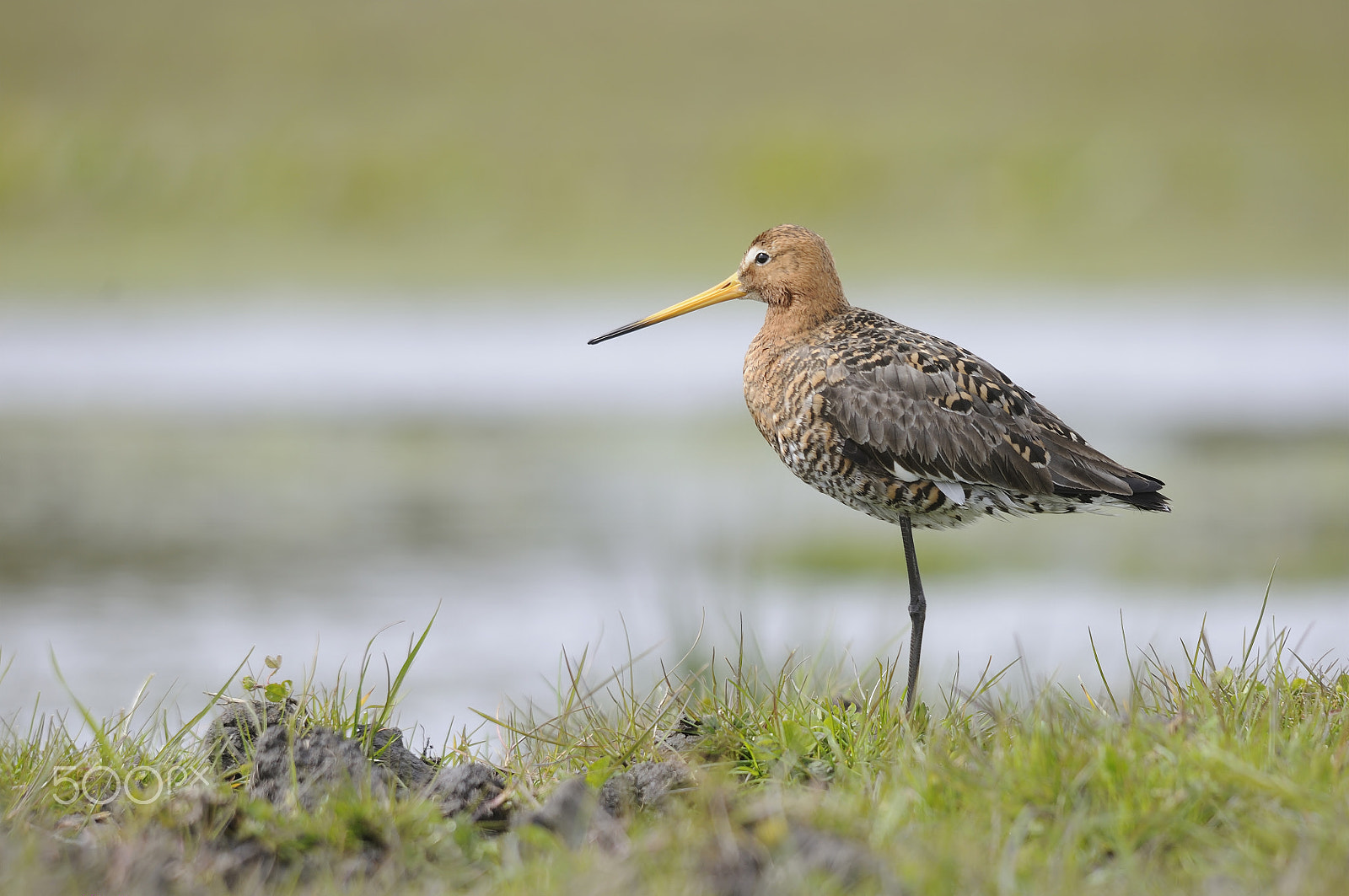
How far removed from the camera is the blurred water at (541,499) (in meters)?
8.19

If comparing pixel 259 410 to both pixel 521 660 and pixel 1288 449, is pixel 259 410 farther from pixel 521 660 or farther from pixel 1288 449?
pixel 1288 449

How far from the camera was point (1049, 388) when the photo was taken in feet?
45.7

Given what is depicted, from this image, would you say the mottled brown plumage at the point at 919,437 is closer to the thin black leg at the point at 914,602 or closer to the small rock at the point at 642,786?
the thin black leg at the point at 914,602

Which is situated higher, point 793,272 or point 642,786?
point 793,272

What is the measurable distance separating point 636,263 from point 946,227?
3898mm

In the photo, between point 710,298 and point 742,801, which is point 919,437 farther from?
point 742,801

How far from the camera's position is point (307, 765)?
360 centimetres

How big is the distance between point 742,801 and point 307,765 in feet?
3.60

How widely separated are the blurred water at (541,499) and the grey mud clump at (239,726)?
47.3 inches

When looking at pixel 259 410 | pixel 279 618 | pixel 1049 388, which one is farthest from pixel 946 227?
pixel 279 618

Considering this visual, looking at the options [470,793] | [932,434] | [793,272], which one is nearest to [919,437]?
[932,434]

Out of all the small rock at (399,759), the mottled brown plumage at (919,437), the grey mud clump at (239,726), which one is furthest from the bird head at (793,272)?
the grey mud clump at (239,726)

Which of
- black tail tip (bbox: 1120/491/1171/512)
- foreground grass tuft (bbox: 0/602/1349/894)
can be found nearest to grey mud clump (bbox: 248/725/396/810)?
foreground grass tuft (bbox: 0/602/1349/894)

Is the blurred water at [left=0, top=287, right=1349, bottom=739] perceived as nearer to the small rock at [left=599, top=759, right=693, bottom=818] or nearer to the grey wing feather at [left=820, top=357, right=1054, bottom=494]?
the grey wing feather at [left=820, top=357, right=1054, bottom=494]
